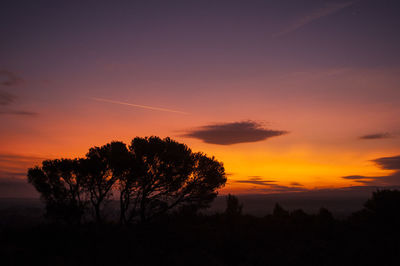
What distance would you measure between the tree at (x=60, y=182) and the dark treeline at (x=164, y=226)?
9 centimetres

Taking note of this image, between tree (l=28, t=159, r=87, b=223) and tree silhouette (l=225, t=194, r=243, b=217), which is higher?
tree (l=28, t=159, r=87, b=223)

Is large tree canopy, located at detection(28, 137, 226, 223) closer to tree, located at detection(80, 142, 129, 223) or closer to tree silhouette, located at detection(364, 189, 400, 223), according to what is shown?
tree, located at detection(80, 142, 129, 223)

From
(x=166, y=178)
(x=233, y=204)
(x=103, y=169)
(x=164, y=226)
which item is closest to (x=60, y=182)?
(x=103, y=169)

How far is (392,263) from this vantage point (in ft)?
40.3

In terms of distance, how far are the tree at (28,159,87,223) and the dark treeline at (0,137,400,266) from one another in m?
0.09

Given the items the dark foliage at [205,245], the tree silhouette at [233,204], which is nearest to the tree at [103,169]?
the dark foliage at [205,245]

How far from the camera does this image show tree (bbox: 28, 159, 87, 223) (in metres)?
26.6

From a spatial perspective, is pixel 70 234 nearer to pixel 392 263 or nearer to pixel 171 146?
pixel 171 146

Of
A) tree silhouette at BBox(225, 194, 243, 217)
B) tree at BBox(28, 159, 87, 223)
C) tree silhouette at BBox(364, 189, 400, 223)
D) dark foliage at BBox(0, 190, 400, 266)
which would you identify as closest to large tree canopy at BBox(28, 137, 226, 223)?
tree at BBox(28, 159, 87, 223)

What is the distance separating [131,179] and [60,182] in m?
7.72

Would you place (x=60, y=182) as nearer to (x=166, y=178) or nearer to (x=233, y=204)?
(x=166, y=178)

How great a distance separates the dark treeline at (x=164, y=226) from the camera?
1346 centimetres

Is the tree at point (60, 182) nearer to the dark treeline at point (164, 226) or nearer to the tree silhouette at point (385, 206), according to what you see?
the dark treeline at point (164, 226)

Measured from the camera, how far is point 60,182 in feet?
89.6
